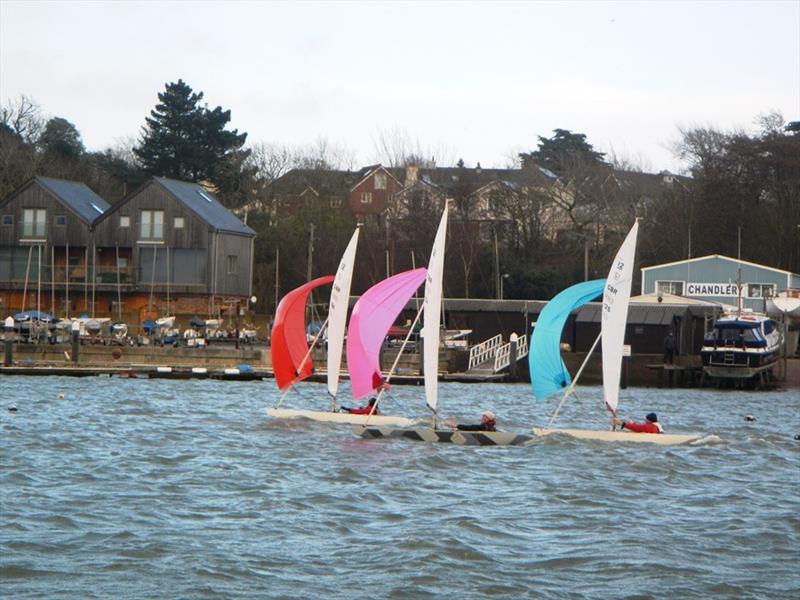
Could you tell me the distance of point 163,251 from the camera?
2534 inches

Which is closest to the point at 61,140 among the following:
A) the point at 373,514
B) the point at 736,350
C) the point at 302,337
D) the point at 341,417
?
the point at 736,350

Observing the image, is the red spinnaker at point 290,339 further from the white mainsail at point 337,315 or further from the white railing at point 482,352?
the white railing at point 482,352

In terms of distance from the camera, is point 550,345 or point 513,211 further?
point 513,211

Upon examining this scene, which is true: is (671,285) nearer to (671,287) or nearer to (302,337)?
(671,287)

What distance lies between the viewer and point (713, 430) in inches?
1348

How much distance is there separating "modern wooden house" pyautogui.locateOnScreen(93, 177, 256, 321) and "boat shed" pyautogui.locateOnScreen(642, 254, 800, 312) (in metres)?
20.7

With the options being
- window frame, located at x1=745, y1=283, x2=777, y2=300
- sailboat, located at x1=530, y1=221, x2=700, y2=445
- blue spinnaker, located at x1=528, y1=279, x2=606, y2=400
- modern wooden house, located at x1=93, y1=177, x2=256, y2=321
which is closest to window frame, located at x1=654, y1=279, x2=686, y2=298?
window frame, located at x1=745, y1=283, x2=777, y2=300

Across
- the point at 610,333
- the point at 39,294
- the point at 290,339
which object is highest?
the point at 39,294

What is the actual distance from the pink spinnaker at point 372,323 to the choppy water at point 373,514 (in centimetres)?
140

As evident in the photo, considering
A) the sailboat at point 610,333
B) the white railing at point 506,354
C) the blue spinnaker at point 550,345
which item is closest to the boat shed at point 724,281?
the white railing at point 506,354

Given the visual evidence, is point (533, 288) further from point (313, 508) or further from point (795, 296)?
point (313, 508)

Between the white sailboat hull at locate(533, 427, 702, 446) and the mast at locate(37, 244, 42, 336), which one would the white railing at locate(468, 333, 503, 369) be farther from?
the white sailboat hull at locate(533, 427, 702, 446)

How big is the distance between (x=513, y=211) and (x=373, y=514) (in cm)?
5597

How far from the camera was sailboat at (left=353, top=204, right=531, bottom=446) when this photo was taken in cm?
2762
